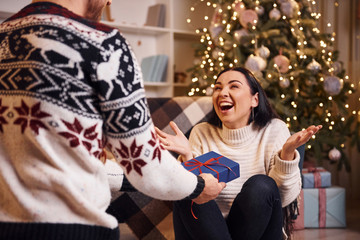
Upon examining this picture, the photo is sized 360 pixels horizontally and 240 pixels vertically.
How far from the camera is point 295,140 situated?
149 cm

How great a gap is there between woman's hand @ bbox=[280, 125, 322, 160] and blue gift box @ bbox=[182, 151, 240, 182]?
0.21 meters

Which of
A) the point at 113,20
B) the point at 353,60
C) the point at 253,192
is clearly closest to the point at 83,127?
the point at 253,192

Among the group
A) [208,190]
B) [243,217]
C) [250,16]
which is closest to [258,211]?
[243,217]

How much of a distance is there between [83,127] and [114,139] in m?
0.08

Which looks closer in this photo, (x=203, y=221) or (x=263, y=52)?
(x=203, y=221)

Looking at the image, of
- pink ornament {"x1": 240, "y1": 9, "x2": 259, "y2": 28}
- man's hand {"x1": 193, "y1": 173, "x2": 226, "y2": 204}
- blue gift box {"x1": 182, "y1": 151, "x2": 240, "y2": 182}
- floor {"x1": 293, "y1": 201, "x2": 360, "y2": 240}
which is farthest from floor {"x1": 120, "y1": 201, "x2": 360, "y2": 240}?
pink ornament {"x1": 240, "y1": 9, "x2": 259, "y2": 28}

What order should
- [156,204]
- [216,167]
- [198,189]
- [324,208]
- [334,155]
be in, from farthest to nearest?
1. [334,155]
2. [324,208]
3. [156,204]
4. [216,167]
5. [198,189]

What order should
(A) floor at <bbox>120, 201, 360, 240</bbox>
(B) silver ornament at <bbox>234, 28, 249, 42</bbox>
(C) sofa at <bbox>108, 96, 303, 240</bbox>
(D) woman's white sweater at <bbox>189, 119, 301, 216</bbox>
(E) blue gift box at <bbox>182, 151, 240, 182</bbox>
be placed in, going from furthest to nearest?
(B) silver ornament at <bbox>234, 28, 249, 42</bbox> → (A) floor at <bbox>120, 201, 360, 240</bbox> → (C) sofa at <bbox>108, 96, 303, 240</bbox> → (D) woman's white sweater at <bbox>189, 119, 301, 216</bbox> → (E) blue gift box at <bbox>182, 151, 240, 182</bbox>

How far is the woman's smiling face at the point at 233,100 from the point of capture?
1.79 meters

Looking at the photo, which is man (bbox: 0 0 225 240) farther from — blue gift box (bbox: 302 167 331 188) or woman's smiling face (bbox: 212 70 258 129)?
blue gift box (bbox: 302 167 331 188)

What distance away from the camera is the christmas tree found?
289 centimetres

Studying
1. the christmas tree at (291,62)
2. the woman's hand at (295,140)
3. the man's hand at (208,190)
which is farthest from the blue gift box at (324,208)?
the man's hand at (208,190)

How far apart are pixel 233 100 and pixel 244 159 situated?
257 millimetres

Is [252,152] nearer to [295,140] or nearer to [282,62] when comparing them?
[295,140]
